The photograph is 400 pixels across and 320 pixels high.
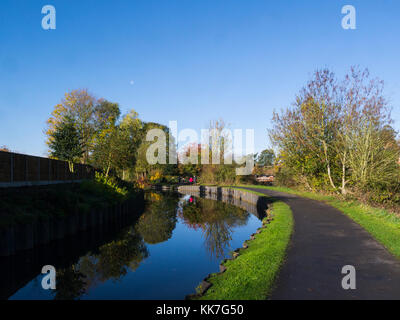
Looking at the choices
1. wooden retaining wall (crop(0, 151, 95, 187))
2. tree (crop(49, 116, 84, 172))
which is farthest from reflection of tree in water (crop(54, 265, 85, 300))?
tree (crop(49, 116, 84, 172))

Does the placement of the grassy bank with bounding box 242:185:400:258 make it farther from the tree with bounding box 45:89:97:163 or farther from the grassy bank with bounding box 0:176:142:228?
the tree with bounding box 45:89:97:163

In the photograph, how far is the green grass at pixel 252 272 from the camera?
469cm

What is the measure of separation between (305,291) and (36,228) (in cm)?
964

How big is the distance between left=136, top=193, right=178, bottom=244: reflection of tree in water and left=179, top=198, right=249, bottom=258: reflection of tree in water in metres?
1.02

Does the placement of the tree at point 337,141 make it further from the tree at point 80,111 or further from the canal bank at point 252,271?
the tree at point 80,111

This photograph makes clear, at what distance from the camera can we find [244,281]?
525 cm

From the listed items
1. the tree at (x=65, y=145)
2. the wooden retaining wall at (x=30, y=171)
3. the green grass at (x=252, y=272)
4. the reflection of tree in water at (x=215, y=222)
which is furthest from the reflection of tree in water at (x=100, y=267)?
the tree at (x=65, y=145)

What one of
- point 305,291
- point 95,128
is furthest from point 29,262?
point 95,128

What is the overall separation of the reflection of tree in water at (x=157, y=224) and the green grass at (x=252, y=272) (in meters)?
6.30

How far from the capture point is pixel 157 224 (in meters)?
16.9

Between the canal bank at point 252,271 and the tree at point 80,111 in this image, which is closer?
the canal bank at point 252,271

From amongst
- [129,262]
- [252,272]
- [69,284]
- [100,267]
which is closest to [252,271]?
[252,272]

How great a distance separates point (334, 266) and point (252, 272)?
1.75 metres
